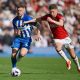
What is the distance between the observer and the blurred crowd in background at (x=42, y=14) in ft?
82.6

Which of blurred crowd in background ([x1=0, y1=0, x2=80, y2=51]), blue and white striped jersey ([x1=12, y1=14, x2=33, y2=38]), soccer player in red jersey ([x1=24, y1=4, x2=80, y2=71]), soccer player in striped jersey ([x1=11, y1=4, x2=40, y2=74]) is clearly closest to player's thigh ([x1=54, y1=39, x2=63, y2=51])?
soccer player in red jersey ([x1=24, y1=4, x2=80, y2=71])

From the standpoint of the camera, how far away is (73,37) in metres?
25.9

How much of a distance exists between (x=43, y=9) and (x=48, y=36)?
6.78 feet

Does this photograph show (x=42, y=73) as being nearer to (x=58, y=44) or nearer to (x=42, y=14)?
(x=58, y=44)

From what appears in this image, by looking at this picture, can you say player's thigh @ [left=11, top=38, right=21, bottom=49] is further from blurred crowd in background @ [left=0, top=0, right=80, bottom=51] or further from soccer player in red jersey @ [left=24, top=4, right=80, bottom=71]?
blurred crowd in background @ [left=0, top=0, right=80, bottom=51]

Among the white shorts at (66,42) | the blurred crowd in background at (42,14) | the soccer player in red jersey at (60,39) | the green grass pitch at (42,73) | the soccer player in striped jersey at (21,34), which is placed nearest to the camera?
the green grass pitch at (42,73)

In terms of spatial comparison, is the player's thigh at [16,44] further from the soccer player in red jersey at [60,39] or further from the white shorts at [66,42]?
the white shorts at [66,42]

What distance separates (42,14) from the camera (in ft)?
87.7

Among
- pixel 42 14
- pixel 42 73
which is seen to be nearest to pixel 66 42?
pixel 42 73

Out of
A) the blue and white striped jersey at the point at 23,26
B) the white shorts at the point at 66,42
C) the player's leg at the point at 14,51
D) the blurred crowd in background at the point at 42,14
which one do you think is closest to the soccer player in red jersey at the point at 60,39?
A: the white shorts at the point at 66,42

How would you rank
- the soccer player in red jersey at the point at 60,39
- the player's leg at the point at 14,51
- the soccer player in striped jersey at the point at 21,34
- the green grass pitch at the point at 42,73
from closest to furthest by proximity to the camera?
the green grass pitch at the point at 42,73, the player's leg at the point at 14,51, the soccer player in striped jersey at the point at 21,34, the soccer player in red jersey at the point at 60,39

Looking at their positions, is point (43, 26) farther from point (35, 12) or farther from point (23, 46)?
point (23, 46)

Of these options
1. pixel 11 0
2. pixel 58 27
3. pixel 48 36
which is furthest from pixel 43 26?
pixel 58 27

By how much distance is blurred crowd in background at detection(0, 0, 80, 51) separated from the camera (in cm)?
2519
